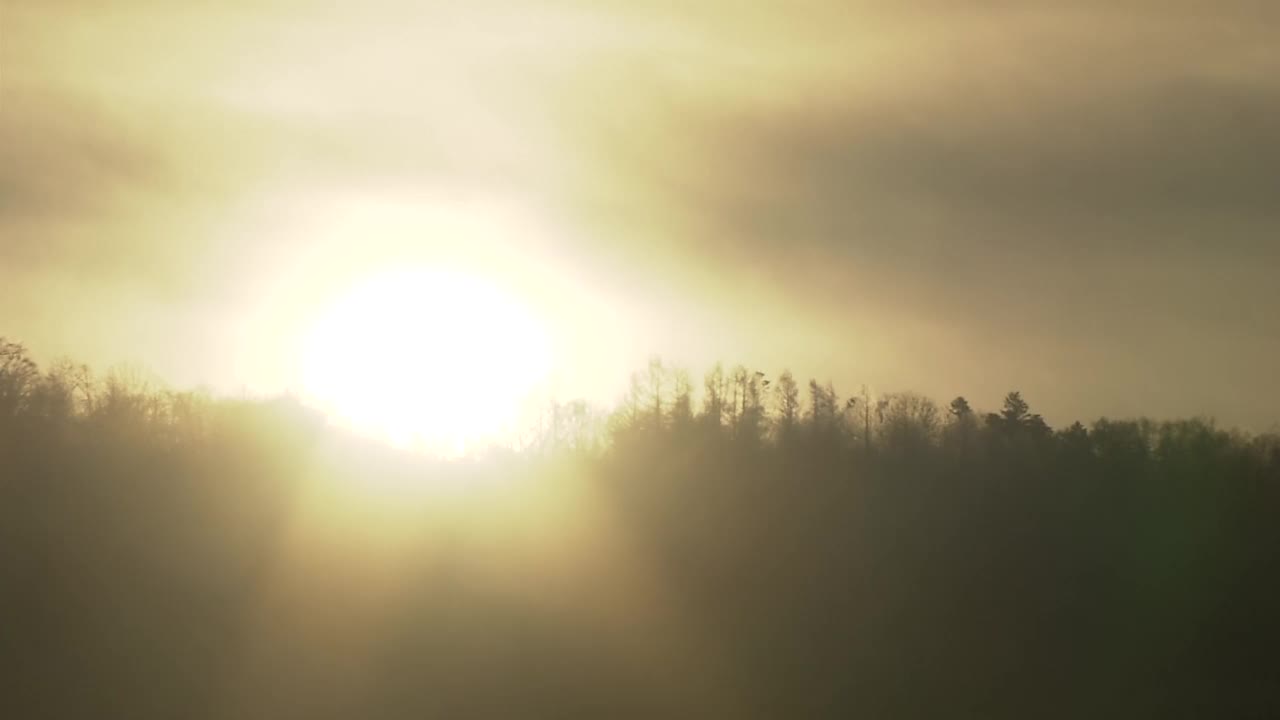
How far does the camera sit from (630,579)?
41781 millimetres

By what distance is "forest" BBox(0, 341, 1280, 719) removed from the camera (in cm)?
3425

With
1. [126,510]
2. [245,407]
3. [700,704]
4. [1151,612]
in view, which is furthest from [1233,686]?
[245,407]

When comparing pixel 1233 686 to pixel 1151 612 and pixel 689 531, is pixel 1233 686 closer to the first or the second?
pixel 1151 612

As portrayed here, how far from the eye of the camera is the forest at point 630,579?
3425cm

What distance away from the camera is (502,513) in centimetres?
4528

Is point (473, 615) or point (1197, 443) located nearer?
point (473, 615)

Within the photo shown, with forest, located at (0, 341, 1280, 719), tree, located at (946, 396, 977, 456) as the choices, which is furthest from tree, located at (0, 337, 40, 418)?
tree, located at (946, 396, 977, 456)

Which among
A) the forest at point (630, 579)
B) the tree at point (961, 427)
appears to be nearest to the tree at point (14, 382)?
the forest at point (630, 579)

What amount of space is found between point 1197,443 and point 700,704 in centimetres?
3399

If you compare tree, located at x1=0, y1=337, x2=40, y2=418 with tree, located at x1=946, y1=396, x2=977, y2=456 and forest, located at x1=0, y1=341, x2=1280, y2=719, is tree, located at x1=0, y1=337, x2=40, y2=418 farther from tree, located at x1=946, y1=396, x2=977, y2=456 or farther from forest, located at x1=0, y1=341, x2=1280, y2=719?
tree, located at x1=946, y1=396, x2=977, y2=456

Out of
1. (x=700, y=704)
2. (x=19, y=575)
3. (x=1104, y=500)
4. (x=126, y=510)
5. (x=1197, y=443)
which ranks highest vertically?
(x=1197, y=443)

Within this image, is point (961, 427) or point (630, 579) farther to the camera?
point (961, 427)

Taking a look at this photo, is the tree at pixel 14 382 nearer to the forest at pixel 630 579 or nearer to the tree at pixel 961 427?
the forest at pixel 630 579

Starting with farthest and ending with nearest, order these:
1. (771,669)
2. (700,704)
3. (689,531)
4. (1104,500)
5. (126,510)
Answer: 1. (1104,500)
2. (689,531)
3. (126,510)
4. (771,669)
5. (700,704)
